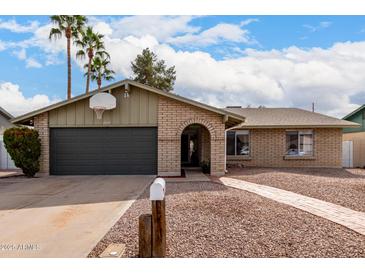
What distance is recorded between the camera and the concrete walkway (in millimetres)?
5336

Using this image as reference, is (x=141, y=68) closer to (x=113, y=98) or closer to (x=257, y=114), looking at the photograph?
(x=257, y=114)

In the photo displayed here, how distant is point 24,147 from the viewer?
1198 centimetres

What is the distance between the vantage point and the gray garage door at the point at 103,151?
41.0 ft

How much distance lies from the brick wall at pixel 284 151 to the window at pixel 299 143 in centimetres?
27

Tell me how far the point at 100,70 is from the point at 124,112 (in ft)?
59.3

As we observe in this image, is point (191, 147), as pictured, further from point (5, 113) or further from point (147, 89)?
point (5, 113)

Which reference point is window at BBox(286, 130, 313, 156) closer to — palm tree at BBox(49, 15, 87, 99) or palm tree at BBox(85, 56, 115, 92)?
palm tree at BBox(49, 15, 87, 99)

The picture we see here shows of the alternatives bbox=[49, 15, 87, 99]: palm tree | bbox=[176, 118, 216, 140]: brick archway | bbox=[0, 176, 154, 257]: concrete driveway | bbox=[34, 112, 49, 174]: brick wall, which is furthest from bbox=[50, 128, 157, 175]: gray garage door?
bbox=[49, 15, 87, 99]: palm tree

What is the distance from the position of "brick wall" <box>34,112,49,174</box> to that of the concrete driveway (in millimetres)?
2353

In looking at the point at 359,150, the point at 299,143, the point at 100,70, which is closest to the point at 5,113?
the point at 100,70

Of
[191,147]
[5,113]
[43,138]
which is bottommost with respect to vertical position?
[191,147]

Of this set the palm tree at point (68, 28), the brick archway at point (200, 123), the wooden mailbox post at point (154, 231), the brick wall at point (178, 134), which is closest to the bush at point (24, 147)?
the brick wall at point (178, 134)
